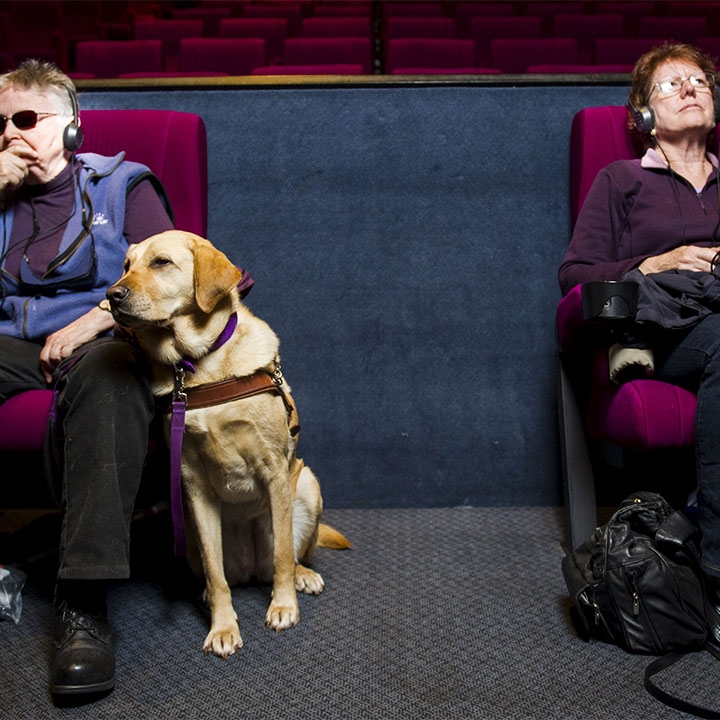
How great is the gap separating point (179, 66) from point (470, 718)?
476 cm

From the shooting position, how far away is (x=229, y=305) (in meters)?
1.42

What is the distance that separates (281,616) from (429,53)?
3.75 meters

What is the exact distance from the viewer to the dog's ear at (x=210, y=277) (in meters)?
1.33

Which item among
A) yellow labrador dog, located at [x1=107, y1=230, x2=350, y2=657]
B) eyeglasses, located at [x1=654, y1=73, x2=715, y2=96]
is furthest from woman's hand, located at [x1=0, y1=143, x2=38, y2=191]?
eyeglasses, located at [x1=654, y1=73, x2=715, y2=96]

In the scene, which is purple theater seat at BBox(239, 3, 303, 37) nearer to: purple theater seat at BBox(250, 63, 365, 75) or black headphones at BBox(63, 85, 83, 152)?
purple theater seat at BBox(250, 63, 365, 75)

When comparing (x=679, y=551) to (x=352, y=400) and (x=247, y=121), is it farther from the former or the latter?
(x=247, y=121)

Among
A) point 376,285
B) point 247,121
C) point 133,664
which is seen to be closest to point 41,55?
point 247,121

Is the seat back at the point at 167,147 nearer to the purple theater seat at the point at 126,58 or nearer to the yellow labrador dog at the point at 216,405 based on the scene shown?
the yellow labrador dog at the point at 216,405

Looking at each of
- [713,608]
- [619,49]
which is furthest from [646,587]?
[619,49]

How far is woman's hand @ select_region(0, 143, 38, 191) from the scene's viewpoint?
1.59 meters

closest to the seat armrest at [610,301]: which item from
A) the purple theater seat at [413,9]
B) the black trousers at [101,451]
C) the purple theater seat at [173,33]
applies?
the black trousers at [101,451]

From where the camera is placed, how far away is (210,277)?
1.33 metres

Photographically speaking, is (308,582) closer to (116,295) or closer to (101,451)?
(101,451)

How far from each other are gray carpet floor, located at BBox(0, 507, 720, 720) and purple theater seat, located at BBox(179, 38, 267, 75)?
353 centimetres
